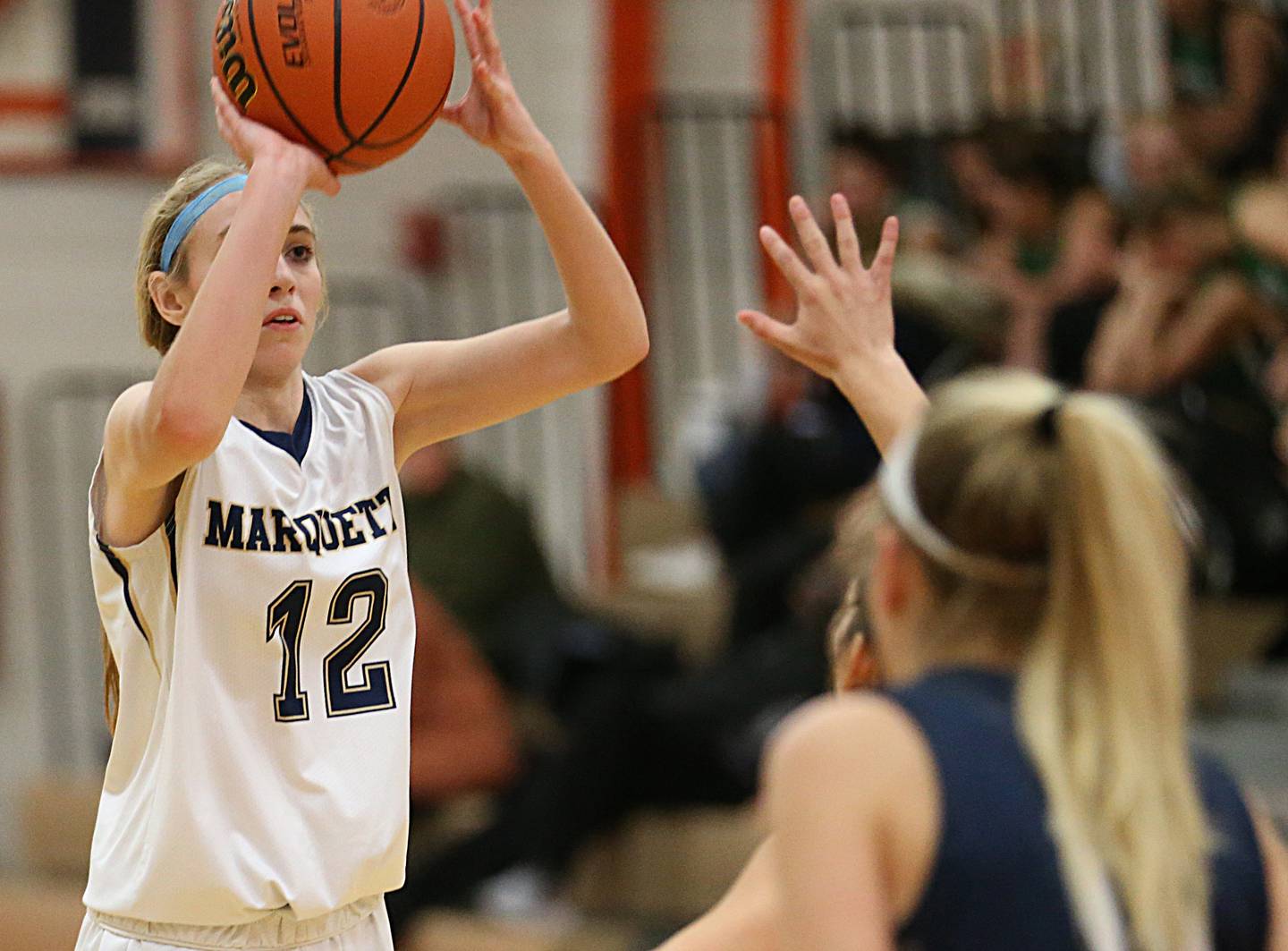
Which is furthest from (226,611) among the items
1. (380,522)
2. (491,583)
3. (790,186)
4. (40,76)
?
(40,76)

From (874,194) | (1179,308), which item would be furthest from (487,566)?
(1179,308)

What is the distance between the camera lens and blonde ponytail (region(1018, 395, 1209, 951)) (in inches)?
66.8

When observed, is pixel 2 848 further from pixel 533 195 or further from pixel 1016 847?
pixel 1016 847

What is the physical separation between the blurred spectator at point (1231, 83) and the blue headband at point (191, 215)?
13.7ft

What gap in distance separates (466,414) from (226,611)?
485mm

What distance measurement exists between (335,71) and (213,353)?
0.46m

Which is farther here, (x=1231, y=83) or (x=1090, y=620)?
(x=1231, y=83)

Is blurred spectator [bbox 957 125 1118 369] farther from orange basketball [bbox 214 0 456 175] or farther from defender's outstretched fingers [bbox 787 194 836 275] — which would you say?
orange basketball [bbox 214 0 456 175]

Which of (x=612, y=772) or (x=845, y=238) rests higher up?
(x=845, y=238)

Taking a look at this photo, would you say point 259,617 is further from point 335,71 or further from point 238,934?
point 335,71

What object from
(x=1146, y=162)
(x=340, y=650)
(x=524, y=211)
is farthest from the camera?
(x=524, y=211)

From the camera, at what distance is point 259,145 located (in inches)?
89.7

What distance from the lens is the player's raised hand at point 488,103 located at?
246 centimetres

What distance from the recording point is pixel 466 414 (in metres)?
2.65
